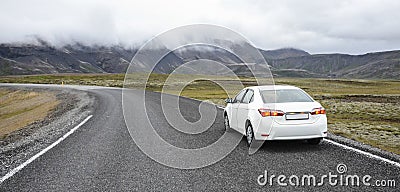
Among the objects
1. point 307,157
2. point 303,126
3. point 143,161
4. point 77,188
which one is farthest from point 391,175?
point 77,188

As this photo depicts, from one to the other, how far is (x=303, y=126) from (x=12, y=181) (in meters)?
6.31

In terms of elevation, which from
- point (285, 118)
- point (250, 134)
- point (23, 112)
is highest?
point (285, 118)

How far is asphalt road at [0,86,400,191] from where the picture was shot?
582 cm

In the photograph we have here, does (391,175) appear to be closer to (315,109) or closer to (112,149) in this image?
(315,109)

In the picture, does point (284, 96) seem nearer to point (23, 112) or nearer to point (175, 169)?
point (175, 169)

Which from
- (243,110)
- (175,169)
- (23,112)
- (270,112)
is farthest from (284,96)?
(23,112)

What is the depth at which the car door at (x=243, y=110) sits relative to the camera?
32.1 ft

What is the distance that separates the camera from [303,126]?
8.34 metres

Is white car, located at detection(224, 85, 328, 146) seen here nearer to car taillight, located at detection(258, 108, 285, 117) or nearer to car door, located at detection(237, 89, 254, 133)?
car taillight, located at detection(258, 108, 285, 117)

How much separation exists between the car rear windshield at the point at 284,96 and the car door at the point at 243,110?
1.83ft

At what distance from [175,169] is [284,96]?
3865 millimetres

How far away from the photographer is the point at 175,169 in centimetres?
690

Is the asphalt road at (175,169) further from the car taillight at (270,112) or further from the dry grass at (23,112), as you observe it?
the dry grass at (23,112)

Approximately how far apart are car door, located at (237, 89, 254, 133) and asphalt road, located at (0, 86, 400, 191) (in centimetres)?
90
